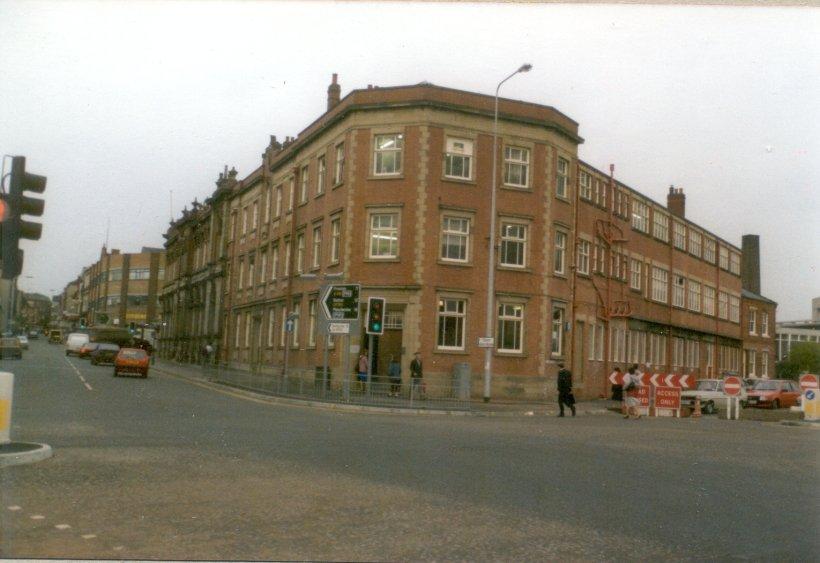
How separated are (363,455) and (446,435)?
4.31 m

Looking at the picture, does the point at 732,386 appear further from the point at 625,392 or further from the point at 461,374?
the point at 461,374

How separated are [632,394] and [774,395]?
14.8 metres

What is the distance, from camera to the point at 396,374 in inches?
1355

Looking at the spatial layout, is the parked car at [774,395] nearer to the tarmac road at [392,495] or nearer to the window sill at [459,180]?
the window sill at [459,180]

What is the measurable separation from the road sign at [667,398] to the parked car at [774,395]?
11.4 metres

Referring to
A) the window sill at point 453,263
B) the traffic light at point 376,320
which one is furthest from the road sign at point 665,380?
the traffic light at point 376,320

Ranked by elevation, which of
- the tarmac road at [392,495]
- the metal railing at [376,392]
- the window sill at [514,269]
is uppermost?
the window sill at [514,269]

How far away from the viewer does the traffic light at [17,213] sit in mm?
10312

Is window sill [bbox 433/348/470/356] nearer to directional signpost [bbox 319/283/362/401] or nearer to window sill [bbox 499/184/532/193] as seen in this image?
directional signpost [bbox 319/283/362/401]

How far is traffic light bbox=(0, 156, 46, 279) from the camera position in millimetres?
10312

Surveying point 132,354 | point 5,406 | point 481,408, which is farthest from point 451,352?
point 5,406

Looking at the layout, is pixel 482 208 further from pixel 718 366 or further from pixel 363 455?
pixel 718 366

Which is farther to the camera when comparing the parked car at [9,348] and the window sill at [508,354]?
the window sill at [508,354]

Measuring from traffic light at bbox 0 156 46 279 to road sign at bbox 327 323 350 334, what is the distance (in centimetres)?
1853
